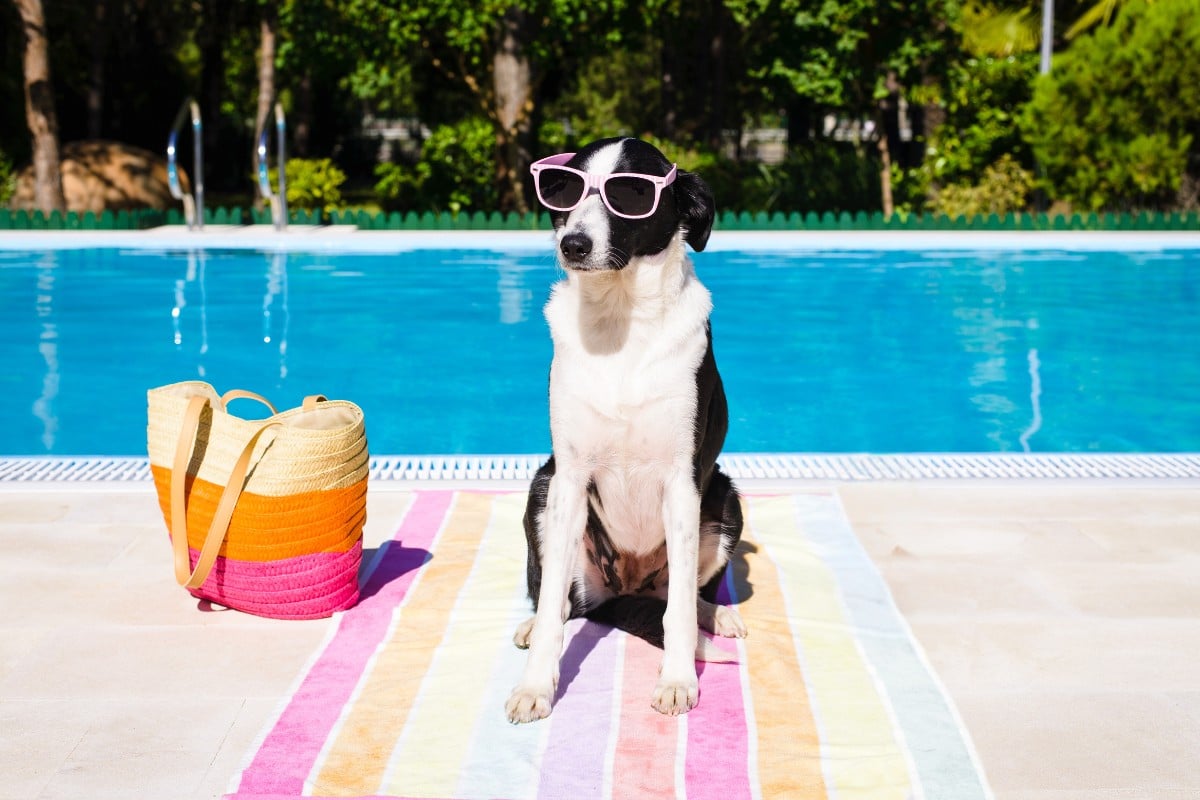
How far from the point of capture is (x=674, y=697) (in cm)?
334

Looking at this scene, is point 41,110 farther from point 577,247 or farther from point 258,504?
point 577,247

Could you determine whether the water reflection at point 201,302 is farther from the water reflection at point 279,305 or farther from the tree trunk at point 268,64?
the tree trunk at point 268,64

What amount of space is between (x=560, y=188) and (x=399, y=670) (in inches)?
56.0

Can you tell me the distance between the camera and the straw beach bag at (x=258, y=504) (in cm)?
386

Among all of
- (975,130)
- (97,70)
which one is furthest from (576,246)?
(97,70)

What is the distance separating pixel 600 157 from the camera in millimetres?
3301

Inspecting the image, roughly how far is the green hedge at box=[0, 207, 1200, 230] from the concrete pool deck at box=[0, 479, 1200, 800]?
43.5 ft

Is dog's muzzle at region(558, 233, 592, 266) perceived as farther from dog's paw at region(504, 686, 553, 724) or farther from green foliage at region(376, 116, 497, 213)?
green foliage at region(376, 116, 497, 213)

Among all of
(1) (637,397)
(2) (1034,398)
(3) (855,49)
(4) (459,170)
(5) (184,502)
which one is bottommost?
(2) (1034,398)

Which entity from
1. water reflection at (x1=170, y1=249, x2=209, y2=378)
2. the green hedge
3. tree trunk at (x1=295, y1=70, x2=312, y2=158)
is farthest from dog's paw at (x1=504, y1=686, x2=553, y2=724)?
tree trunk at (x1=295, y1=70, x2=312, y2=158)

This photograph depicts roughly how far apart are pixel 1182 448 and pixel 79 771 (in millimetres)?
6919

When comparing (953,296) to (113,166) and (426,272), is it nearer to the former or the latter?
(426,272)

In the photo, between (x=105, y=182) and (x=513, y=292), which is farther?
(x=105, y=182)

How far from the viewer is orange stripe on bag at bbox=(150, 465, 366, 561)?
3.89 m
